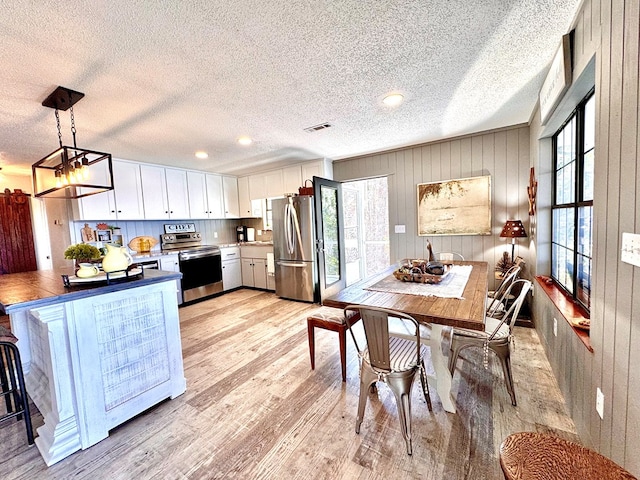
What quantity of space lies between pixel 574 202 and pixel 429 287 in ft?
4.27

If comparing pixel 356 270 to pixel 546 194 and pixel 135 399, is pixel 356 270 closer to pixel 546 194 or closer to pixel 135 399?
pixel 546 194

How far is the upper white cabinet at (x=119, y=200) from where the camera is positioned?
3682mm

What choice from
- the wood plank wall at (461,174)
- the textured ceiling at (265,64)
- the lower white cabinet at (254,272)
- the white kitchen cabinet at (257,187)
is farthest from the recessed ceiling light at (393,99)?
the lower white cabinet at (254,272)

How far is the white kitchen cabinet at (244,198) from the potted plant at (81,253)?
11.5ft

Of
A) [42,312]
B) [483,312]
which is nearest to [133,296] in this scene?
[42,312]

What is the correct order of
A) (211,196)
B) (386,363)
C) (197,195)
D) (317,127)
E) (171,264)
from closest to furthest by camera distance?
(386,363)
(317,127)
(171,264)
(197,195)
(211,196)

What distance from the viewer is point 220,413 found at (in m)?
1.88

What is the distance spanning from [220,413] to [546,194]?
3516mm

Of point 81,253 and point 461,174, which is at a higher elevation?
point 461,174

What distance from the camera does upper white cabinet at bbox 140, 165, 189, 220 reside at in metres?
4.22

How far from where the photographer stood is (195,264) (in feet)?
14.8

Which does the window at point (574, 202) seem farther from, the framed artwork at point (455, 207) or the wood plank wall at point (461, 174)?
the framed artwork at point (455, 207)

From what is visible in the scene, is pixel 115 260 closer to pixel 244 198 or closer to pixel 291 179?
pixel 291 179

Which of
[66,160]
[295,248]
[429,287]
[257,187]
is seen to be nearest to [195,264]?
[295,248]
